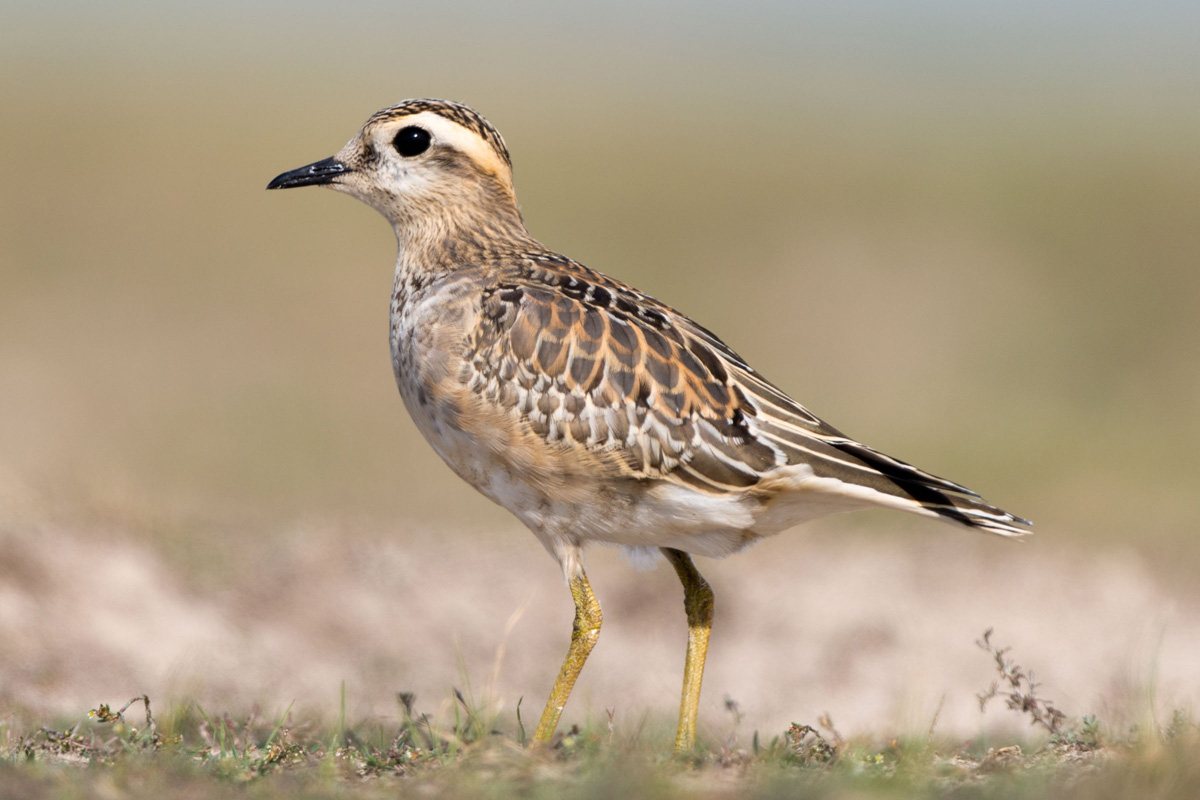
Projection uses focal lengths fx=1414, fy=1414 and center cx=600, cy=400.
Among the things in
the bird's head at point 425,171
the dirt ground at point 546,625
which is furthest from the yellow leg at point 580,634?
the bird's head at point 425,171

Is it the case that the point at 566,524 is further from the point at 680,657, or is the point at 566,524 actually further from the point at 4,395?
the point at 4,395

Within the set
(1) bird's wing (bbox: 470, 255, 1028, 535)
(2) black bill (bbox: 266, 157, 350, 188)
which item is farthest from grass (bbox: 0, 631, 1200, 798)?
(2) black bill (bbox: 266, 157, 350, 188)

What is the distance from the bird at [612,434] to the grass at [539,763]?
78 centimetres

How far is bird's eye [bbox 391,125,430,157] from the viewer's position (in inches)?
308

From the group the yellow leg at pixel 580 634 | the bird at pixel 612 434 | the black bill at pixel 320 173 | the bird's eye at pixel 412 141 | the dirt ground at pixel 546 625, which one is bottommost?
the dirt ground at pixel 546 625

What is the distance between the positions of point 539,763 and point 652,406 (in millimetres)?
2063

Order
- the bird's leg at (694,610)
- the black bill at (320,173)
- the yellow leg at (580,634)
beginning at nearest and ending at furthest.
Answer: the yellow leg at (580,634)
the bird's leg at (694,610)
the black bill at (320,173)

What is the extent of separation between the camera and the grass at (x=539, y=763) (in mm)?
4812

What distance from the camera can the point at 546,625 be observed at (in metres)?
11.5

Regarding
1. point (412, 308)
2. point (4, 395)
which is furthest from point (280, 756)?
point (4, 395)

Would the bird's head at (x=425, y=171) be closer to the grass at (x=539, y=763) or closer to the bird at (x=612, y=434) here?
the bird at (x=612, y=434)

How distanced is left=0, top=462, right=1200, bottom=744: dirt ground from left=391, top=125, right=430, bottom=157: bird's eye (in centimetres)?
313

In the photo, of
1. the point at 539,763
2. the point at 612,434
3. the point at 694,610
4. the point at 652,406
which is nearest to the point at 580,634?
the point at 694,610

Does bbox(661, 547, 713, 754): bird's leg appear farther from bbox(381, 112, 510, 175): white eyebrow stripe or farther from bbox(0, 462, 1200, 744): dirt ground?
bbox(381, 112, 510, 175): white eyebrow stripe
